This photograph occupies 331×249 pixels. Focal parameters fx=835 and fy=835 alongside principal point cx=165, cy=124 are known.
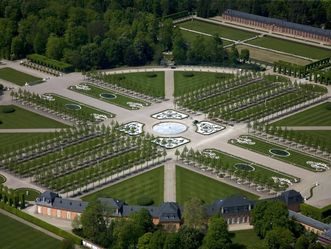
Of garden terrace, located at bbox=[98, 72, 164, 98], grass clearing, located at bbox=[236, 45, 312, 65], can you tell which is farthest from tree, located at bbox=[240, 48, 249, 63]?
garden terrace, located at bbox=[98, 72, 164, 98]

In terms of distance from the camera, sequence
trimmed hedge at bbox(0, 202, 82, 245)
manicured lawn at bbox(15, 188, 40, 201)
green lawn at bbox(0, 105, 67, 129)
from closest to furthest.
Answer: trimmed hedge at bbox(0, 202, 82, 245) → manicured lawn at bbox(15, 188, 40, 201) → green lawn at bbox(0, 105, 67, 129)

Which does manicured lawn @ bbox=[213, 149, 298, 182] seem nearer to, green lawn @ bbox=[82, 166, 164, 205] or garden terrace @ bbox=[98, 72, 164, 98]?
green lawn @ bbox=[82, 166, 164, 205]

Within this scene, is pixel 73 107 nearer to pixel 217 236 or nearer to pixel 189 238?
pixel 189 238

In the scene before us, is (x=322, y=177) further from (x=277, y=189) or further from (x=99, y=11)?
(x=99, y=11)

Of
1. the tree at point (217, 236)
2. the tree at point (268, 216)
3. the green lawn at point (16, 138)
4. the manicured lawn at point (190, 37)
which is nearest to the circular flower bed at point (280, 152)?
the tree at point (268, 216)

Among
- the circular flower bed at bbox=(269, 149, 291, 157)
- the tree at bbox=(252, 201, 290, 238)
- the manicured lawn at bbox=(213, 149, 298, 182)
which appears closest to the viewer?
the tree at bbox=(252, 201, 290, 238)

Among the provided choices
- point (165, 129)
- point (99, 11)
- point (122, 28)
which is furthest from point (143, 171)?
point (99, 11)

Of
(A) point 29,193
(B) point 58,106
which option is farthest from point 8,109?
(A) point 29,193
